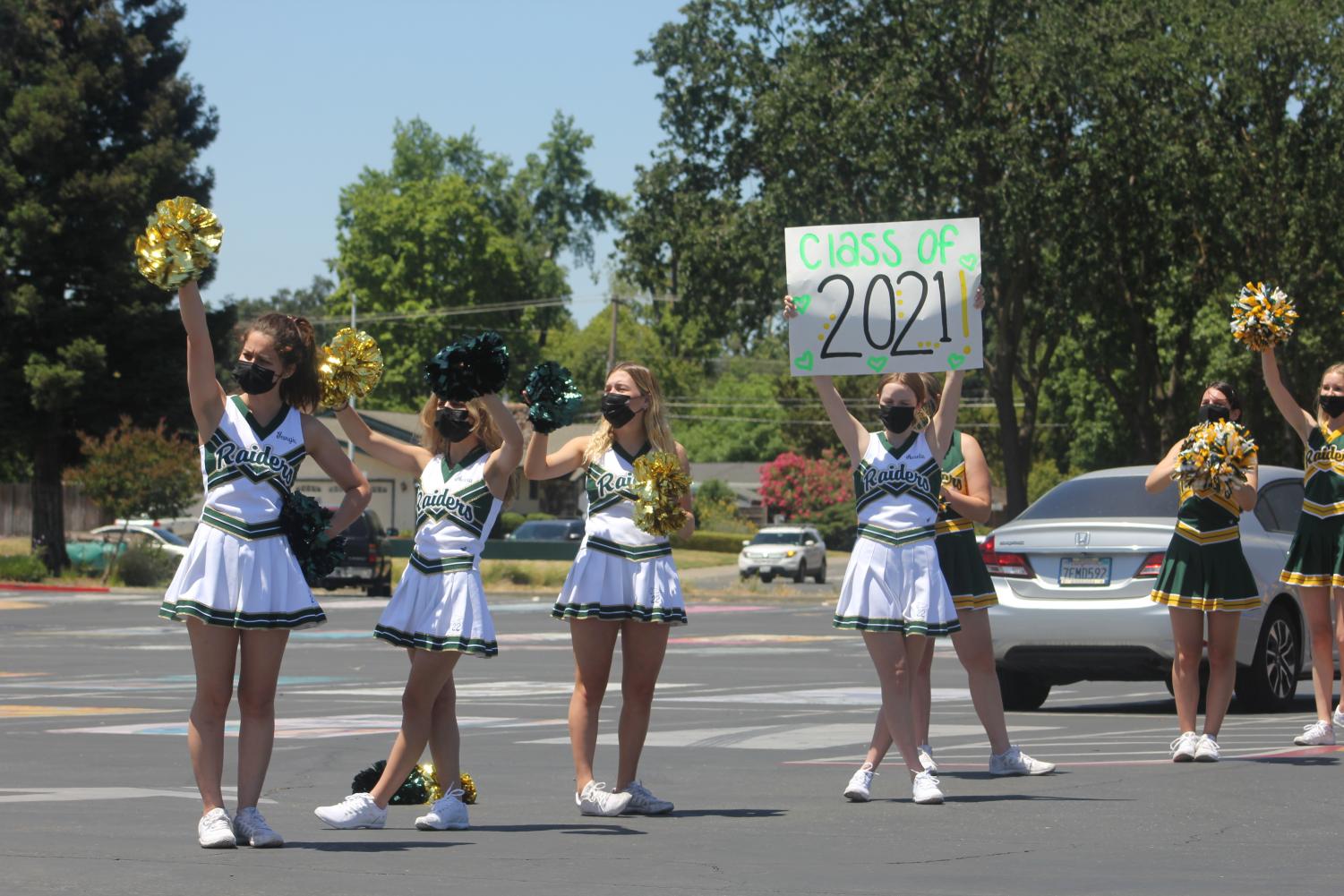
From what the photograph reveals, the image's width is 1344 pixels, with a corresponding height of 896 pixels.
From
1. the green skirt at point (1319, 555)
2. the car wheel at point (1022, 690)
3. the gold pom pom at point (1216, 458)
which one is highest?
the gold pom pom at point (1216, 458)

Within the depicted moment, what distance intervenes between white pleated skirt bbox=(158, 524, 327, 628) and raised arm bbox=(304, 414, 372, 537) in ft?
1.16

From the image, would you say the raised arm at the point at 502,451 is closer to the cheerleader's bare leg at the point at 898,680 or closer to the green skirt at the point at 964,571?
the cheerleader's bare leg at the point at 898,680

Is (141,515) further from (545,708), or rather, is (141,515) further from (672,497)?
(672,497)

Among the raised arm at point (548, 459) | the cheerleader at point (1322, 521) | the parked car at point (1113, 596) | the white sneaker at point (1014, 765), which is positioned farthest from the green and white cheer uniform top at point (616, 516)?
the parked car at point (1113, 596)

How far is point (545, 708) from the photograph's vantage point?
47.4 ft

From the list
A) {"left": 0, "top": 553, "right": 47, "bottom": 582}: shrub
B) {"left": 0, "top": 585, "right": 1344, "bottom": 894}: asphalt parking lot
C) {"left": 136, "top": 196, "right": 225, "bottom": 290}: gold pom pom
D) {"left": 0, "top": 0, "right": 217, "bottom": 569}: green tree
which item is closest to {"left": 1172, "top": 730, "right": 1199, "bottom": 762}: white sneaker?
{"left": 0, "top": 585, "right": 1344, "bottom": 894}: asphalt parking lot

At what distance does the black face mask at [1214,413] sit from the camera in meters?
10.6

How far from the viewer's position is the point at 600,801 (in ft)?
26.7

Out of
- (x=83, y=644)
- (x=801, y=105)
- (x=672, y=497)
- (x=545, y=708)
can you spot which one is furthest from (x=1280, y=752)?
(x=801, y=105)

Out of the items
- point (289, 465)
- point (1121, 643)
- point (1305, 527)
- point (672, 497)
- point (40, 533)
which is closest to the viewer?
point (289, 465)

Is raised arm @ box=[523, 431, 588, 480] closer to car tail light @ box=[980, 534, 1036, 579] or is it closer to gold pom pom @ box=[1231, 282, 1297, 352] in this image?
gold pom pom @ box=[1231, 282, 1297, 352]

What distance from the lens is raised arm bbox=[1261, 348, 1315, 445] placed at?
11008 mm

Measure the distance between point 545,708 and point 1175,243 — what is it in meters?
31.8

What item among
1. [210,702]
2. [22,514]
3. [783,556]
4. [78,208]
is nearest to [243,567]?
[210,702]
